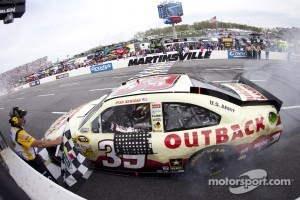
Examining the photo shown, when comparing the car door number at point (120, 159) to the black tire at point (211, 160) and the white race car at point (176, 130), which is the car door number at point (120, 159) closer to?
the white race car at point (176, 130)

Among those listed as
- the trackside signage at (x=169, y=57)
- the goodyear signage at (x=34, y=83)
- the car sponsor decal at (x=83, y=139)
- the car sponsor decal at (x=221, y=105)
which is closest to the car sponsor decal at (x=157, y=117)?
the car sponsor decal at (x=221, y=105)

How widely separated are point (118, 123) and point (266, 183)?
2.51m

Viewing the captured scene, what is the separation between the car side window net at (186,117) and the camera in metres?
4.20

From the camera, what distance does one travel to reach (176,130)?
420 centimetres

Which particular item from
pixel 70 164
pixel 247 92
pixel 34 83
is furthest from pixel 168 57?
pixel 70 164

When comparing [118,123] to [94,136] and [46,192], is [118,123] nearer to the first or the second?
[94,136]

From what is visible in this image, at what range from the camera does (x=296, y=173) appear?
168 inches

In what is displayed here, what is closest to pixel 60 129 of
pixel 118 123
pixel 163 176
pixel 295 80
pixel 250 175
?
pixel 118 123

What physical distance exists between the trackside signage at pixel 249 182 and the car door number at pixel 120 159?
3.85ft

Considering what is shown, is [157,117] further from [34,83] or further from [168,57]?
[34,83]

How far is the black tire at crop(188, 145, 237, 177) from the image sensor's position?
4133 mm

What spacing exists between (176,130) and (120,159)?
106 cm

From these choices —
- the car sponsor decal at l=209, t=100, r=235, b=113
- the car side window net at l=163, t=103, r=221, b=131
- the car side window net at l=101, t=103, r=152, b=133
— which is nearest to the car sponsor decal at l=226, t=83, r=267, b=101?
the car sponsor decal at l=209, t=100, r=235, b=113

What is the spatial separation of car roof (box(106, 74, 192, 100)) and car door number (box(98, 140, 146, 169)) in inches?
32.5
